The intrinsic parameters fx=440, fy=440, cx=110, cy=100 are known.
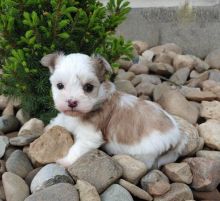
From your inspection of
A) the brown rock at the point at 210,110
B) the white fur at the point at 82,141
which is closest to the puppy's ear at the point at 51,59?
the white fur at the point at 82,141

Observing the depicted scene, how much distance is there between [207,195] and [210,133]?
74 cm

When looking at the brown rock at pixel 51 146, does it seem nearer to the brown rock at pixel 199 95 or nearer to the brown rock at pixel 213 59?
the brown rock at pixel 199 95

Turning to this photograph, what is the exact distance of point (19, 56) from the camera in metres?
3.57

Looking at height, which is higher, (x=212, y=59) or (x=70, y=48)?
(x=70, y=48)

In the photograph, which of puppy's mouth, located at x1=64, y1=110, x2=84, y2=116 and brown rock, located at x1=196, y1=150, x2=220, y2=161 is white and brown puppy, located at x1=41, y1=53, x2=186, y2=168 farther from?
brown rock, located at x1=196, y1=150, x2=220, y2=161

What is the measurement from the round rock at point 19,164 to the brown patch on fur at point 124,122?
56 cm

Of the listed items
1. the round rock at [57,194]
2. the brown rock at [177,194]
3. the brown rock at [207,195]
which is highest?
the round rock at [57,194]

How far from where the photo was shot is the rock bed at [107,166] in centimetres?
300

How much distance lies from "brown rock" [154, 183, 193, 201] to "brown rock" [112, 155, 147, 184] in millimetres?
209

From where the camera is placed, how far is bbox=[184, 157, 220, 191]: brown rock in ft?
11.0

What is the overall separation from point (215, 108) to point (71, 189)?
2003 millimetres

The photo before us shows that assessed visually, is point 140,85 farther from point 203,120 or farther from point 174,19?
point 174,19

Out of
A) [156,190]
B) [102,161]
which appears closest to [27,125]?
[102,161]

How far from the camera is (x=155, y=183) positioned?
3.11 metres
